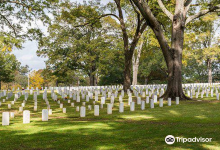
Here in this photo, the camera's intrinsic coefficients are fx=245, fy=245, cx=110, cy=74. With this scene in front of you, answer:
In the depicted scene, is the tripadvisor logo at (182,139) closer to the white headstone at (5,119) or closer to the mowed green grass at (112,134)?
the mowed green grass at (112,134)

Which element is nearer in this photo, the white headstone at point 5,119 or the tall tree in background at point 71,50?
the white headstone at point 5,119

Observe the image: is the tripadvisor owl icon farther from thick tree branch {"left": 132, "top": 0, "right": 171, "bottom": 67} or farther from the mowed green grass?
thick tree branch {"left": 132, "top": 0, "right": 171, "bottom": 67}

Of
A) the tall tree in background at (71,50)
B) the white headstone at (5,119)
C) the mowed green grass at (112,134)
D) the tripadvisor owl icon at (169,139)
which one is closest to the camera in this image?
the mowed green grass at (112,134)

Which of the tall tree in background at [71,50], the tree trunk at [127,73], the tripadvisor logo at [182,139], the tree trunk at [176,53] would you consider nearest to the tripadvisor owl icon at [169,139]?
the tripadvisor logo at [182,139]

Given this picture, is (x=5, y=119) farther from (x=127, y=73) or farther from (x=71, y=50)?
(x=71, y=50)

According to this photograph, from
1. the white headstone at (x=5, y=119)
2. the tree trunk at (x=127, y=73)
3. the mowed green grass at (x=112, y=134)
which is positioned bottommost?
the mowed green grass at (x=112, y=134)

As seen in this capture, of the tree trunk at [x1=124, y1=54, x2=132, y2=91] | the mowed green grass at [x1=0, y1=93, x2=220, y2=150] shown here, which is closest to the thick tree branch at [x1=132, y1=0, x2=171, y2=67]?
the tree trunk at [x1=124, y1=54, x2=132, y2=91]

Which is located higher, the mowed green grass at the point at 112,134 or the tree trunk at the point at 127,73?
the tree trunk at the point at 127,73

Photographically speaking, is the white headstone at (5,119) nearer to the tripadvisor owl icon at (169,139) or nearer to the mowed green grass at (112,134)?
the mowed green grass at (112,134)

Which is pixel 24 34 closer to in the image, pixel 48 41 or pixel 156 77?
pixel 48 41

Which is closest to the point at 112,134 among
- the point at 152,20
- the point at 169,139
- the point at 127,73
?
the point at 169,139

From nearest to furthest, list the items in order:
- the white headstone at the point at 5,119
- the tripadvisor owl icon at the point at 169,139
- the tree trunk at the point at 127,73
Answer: the tripadvisor owl icon at the point at 169,139 < the white headstone at the point at 5,119 < the tree trunk at the point at 127,73

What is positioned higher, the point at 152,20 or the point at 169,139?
the point at 152,20

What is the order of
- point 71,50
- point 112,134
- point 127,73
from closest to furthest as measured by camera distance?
point 112,134, point 127,73, point 71,50
